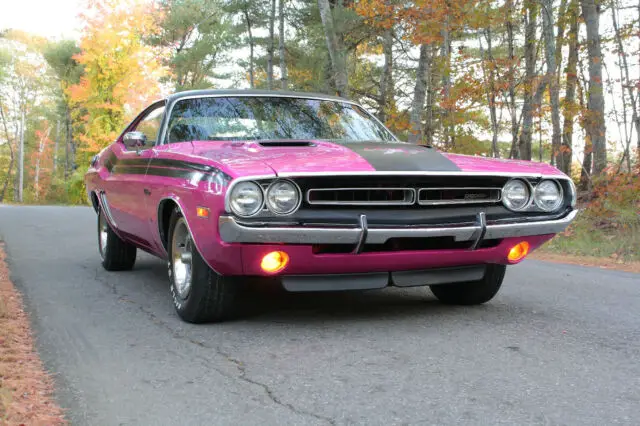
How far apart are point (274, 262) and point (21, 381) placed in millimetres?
1304

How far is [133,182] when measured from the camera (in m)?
4.89

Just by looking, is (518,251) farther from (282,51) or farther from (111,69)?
(111,69)

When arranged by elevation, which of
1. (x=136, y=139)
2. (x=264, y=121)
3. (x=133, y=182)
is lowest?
(x=133, y=182)

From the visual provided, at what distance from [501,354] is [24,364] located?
2221 mm

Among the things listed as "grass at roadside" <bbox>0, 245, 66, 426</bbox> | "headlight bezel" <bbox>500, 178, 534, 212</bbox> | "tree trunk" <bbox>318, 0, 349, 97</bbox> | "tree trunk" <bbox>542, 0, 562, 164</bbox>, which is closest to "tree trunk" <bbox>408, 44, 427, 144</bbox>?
"tree trunk" <bbox>318, 0, 349, 97</bbox>

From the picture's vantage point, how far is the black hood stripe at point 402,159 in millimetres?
3533

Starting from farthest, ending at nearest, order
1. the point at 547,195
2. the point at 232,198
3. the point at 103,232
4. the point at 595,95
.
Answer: the point at 595,95 → the point at 103,232 → the point at 547,195 → the point at 232,198

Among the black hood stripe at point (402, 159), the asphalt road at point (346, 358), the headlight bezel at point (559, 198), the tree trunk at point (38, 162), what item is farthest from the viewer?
the tree trunk at point (38, 162)

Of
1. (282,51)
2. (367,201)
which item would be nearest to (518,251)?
(367,201)

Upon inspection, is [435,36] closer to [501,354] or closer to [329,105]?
[329,105]

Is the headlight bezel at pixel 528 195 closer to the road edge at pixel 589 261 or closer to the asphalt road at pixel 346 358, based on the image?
the asphalt road at pixel 346 358

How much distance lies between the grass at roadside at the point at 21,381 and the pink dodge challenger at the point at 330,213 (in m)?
0.90

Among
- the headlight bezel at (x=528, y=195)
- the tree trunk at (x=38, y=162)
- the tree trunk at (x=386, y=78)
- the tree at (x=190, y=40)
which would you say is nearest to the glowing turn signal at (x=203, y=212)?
the headlight bezel at (x=528, y=195)

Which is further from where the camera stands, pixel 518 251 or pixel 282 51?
pixel 282 51
